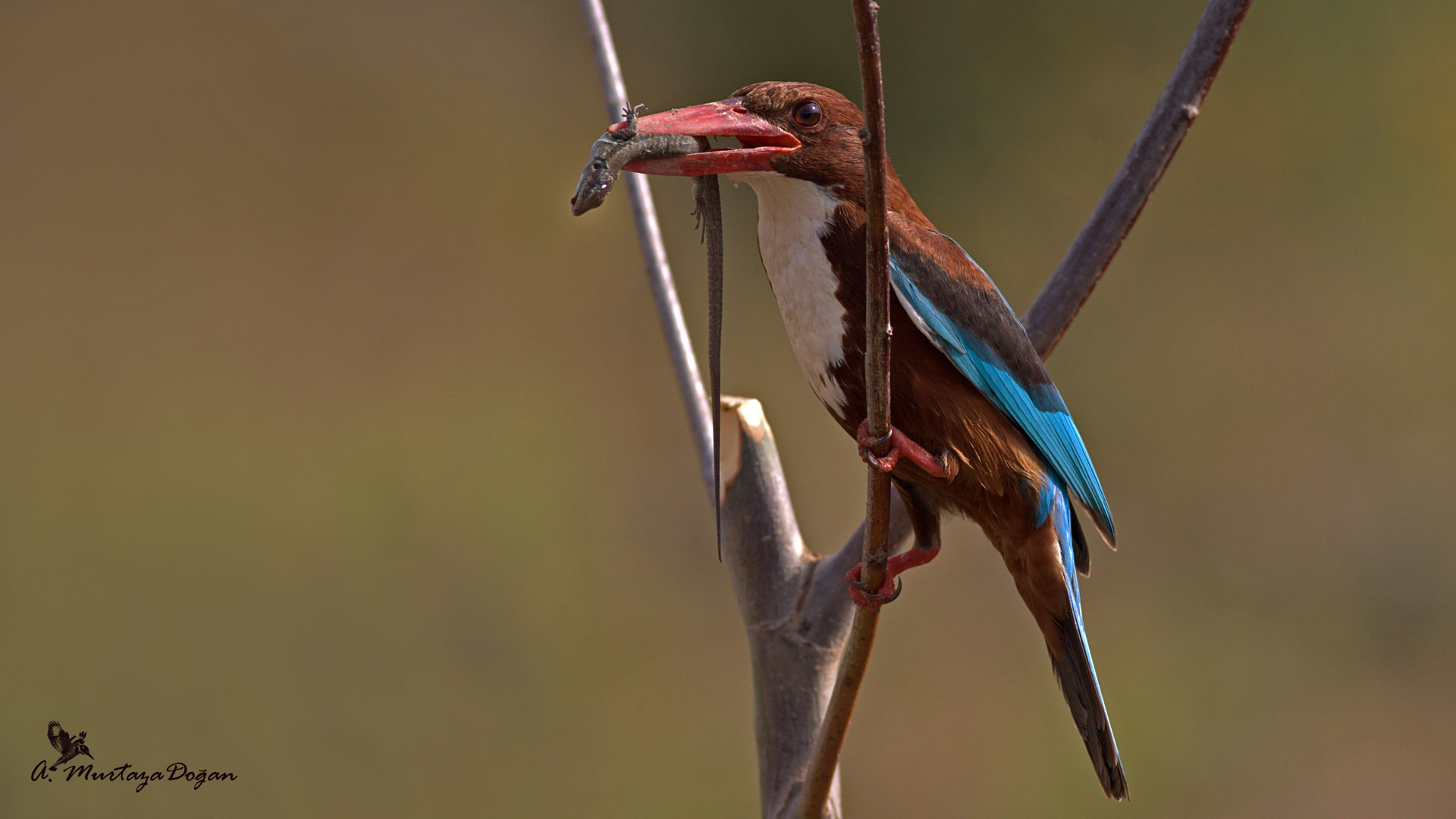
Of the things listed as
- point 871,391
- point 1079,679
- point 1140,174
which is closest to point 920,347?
point 871,391

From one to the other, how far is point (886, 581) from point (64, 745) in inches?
66.9

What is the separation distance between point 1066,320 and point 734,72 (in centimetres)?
232

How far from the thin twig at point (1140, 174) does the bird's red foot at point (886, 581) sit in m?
0.32

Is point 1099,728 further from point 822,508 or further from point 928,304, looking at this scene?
point 822,508

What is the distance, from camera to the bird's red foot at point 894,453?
107 cm

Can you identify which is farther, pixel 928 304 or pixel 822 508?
pixel 822 508

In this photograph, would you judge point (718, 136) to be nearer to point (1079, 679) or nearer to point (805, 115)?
point (805, 115)

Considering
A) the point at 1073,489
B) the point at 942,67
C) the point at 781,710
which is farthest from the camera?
the point at 942,67

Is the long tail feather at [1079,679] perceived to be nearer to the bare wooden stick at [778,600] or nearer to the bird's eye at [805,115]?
the bare wooden stick at [778,600]

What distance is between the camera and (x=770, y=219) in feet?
4.10

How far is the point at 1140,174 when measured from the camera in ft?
4.27

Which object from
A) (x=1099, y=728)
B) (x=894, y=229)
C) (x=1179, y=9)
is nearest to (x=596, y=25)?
(x=894, y=229)

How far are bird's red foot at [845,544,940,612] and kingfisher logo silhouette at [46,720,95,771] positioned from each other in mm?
1431

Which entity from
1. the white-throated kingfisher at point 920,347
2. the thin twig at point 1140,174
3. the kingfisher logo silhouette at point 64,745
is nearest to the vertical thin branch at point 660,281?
the white-throated kingfisher at point 920,347
